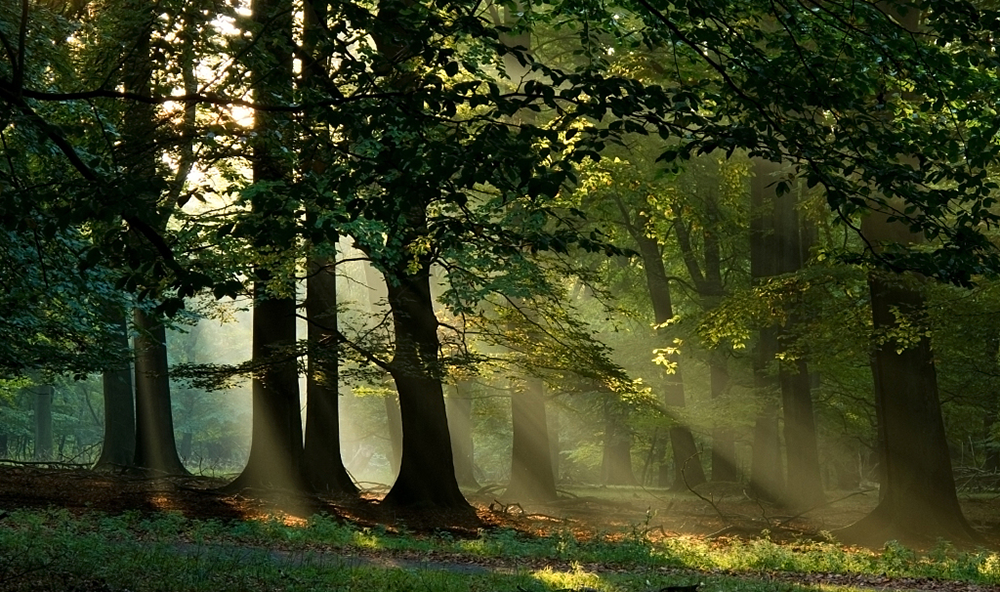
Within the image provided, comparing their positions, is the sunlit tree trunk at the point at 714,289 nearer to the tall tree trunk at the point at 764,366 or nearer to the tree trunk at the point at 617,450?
the tall tree trunk at the point at 764,366

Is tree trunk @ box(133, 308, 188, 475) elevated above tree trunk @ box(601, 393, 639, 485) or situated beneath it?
elevated above

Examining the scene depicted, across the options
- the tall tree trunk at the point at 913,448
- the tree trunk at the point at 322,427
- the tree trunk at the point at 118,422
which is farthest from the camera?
the tree trunk at the point at 118,422

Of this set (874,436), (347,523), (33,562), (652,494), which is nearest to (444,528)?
(347,523)

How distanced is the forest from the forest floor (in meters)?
→ 0.25

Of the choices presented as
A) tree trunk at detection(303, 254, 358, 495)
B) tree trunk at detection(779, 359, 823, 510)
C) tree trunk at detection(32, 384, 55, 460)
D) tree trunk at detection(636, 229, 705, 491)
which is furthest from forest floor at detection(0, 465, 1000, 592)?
tree trunk at detection(32, 384, 55, 460)

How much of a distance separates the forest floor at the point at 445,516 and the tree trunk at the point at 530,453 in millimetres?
1155

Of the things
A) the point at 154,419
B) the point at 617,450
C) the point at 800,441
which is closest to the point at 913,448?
the point at 800,441

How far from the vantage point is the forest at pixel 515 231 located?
6.56 metres

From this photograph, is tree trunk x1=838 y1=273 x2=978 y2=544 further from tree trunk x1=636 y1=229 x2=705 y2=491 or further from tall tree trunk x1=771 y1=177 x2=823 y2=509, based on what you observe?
tree trunk x1=636 y1=229 x2=705 y2=491

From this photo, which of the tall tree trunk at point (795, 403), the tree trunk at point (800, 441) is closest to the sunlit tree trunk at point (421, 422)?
the tall tree trunk at point (795, 403)

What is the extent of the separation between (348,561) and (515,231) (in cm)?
436

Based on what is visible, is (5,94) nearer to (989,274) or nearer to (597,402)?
(989,274)

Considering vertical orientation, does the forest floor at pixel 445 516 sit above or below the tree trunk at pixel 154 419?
below

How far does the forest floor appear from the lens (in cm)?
1172
